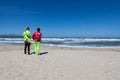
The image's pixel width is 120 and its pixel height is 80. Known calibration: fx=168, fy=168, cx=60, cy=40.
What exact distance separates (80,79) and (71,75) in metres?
0.52

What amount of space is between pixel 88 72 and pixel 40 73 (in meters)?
1.82

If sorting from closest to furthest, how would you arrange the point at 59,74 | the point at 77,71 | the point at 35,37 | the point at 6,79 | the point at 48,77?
the point at 6,79, the point at 48,77, the point at 59,74, the point at 77,71, the point at 35,37

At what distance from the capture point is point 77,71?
654 centimetres

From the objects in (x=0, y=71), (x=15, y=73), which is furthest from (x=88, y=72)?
(x=0, y=71)

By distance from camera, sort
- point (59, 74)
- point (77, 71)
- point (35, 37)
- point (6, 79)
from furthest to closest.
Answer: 1. point (35, 37)
2. point (77, 71)
3. point (59, 74)
4. point (6, 79)

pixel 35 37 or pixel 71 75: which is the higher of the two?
pixel 35 37

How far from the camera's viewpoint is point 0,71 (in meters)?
6.35

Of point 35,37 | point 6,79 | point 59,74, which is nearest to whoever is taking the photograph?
point 6,79

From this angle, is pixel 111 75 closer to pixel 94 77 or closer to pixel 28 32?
pixel 94 77

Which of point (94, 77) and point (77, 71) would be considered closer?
point (94, 77)

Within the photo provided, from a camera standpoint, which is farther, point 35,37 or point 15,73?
point 35,37

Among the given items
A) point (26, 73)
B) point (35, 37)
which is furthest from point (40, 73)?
point (35, 37)

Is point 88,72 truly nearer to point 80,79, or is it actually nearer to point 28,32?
point 80,79

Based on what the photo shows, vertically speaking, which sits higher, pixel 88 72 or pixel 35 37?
pixel 35 37
